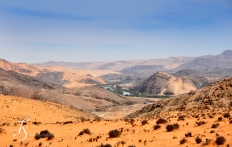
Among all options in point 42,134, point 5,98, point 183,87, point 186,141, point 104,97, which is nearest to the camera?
point 186,141

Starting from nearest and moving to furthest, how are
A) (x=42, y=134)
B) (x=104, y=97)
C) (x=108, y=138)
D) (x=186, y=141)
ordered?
1. (x=186, y=141)
2. (x=108, y=138)
3. (x=42, y=134)
4. (x=104, y=97)

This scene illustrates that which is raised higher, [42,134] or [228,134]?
[228,134]

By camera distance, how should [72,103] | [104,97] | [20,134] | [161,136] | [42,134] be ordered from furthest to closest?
[104,97]
[72,103]
[20,134]
[42,134]
[161,136]

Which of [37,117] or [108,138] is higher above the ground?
[108,138]

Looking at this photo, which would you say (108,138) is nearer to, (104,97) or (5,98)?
(5,98)

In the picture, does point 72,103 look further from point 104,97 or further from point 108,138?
point 108,138

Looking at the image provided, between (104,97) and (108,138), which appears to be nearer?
(108,138)

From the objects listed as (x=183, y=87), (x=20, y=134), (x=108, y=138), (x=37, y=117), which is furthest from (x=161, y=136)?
(x=183, y=87)

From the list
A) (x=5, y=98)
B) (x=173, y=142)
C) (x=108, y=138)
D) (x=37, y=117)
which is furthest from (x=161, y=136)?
(x=5, y=98)

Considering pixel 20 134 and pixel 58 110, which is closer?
pixel 20 134
